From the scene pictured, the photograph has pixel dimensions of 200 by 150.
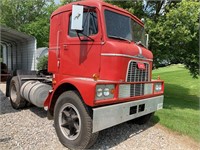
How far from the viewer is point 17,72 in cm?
723

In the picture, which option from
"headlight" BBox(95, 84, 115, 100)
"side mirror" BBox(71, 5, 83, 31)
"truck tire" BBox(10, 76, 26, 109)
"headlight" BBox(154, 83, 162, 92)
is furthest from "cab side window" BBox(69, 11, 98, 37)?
"truck tire" BBox(10, 76, 26, 109)

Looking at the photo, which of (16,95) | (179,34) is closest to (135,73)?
(179,34)

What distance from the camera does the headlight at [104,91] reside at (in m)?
3.69

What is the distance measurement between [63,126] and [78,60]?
1.41m

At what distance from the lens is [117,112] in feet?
13.0

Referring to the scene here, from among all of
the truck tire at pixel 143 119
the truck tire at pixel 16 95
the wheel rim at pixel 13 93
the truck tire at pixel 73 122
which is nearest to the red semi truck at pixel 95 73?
the truck tire at pixel 73 122

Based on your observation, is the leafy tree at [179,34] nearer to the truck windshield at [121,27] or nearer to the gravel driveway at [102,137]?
the truck windshield at [121,27]

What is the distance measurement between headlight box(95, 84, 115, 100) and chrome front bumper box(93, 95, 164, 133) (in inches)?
7.3

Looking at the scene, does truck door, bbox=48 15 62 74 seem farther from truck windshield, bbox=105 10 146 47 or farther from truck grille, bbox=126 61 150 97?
truck grille, bbox=126 61 150 97

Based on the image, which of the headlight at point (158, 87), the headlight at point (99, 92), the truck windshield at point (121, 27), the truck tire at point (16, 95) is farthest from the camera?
the truck tire at point (16, 95)

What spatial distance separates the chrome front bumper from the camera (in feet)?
12.2

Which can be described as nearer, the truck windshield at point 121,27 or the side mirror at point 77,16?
the side mirror at point 77,16

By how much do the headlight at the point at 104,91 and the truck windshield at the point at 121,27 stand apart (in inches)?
45.1

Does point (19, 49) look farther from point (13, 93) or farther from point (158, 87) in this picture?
point (158, 87)
